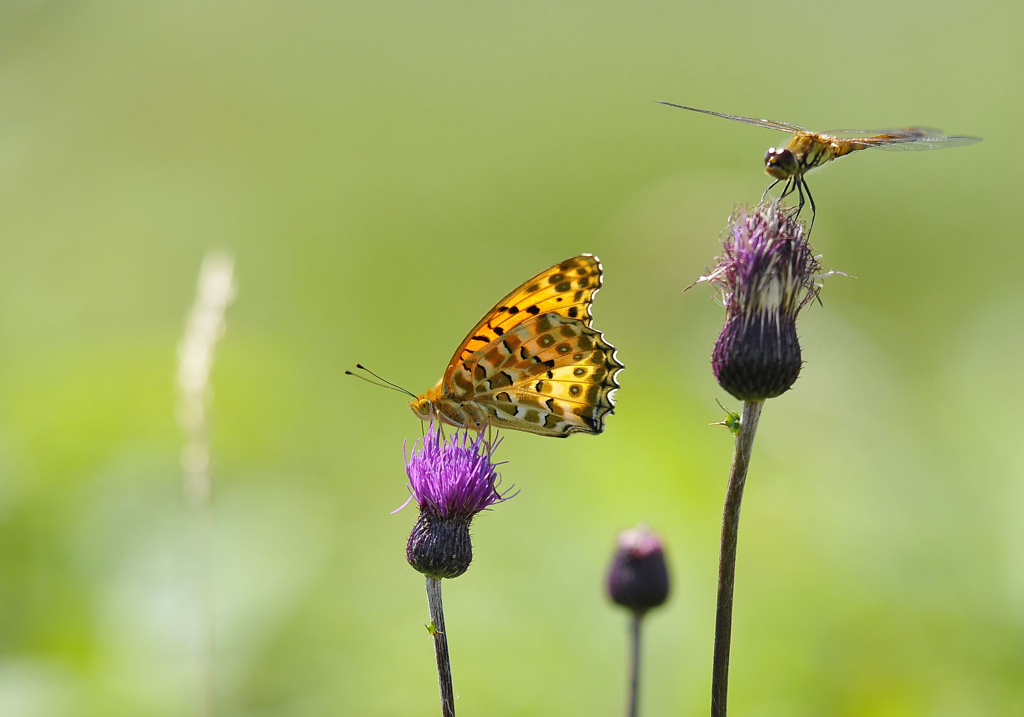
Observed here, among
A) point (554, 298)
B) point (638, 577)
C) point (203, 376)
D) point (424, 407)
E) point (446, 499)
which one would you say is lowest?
point (638, 577)

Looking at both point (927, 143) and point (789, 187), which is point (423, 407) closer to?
point (789, 187)

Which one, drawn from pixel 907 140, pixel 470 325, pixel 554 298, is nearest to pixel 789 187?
pixel 907 140

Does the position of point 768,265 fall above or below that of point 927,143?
below

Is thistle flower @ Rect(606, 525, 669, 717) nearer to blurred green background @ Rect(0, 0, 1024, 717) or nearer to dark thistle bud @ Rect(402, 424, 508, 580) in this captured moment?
dark thistle bud @ Rect(402, 424, 508, 580)

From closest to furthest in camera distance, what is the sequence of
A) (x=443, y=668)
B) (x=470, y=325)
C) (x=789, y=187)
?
1. (x=443, y=668)
2. (x=789, y=187)
3. (x=470, y=325)

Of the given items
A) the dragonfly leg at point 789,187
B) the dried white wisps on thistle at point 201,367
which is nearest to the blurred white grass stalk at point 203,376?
the dried white wisps on thistle at point 201,367

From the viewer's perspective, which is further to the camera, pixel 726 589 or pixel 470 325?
pixel 470 325

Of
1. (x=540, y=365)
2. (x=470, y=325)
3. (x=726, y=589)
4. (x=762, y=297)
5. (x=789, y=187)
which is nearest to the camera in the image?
(x=726, y=589)

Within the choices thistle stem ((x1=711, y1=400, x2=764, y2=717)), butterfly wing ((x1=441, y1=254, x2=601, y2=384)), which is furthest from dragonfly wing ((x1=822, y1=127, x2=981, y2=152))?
thistle stem ((x1=711, y1=400, x2=764, y2=717))
